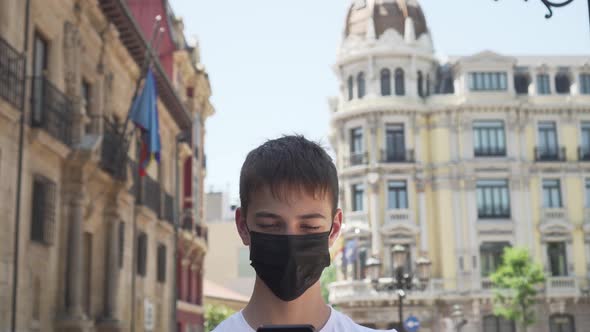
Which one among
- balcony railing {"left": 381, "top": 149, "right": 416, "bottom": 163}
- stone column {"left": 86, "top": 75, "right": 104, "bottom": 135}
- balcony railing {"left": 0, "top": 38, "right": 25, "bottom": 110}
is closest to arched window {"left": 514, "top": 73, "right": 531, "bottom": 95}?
balcony railing {"left": 381, "top": 149, "right": 416, "bottom": 163}

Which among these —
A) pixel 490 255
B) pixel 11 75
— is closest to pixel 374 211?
pixel 490 255

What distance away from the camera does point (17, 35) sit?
14781 millimetres

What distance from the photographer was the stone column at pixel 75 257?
17.8 metres

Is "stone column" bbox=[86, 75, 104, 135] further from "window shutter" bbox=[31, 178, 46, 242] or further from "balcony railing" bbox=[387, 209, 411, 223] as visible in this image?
"balcony railing" bbox=[387, 209, 411, 223]

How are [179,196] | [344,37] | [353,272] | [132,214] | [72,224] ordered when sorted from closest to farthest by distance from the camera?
[72,224] → [132,214] → [179,196] → [353,272] → [344,37]

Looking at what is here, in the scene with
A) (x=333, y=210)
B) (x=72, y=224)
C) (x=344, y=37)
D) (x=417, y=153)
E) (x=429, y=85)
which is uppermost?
(x=344, y=37)

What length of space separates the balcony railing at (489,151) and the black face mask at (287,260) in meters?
46.9

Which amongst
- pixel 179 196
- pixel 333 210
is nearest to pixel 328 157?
pixel 333 210

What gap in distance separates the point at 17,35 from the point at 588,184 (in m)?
40.8

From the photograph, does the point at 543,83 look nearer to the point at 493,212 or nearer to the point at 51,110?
the point at 493,212

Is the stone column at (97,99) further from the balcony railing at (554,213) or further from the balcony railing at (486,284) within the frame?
the balcony railing at (554,213)

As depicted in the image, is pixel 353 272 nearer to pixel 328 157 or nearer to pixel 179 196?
pixel 179 196

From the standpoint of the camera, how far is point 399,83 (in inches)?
1973

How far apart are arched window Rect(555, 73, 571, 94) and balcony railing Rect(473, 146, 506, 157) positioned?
18.4 ft
